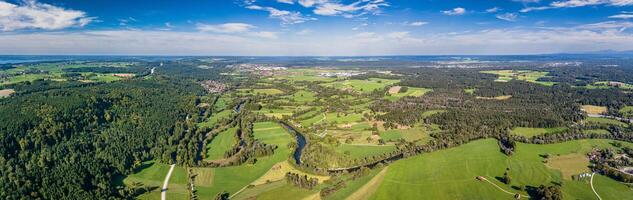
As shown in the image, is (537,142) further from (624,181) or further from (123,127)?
(123,127)

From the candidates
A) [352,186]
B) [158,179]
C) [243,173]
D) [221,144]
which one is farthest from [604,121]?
[158,179]

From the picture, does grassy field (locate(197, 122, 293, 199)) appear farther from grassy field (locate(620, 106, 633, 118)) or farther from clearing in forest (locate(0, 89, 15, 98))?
grassy field (locate(620, 106, 633, 118))

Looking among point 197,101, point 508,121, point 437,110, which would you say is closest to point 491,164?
point 508,121

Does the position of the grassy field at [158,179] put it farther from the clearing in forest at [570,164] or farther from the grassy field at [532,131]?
the grassy field at [532,131]

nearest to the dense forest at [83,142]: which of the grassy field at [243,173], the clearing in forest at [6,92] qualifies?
the grassy field at [243,173]

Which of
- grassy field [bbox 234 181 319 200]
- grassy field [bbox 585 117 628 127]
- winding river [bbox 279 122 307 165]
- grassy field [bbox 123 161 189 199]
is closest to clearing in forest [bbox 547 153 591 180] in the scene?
grassy field [bbox 585 117 628 127]
